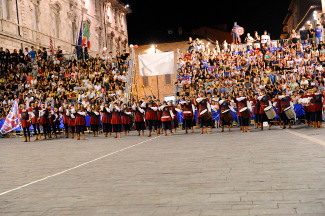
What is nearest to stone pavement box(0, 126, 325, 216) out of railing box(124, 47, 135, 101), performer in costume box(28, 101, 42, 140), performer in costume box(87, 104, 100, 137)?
performer in costume box(87, 104, 100, 137)

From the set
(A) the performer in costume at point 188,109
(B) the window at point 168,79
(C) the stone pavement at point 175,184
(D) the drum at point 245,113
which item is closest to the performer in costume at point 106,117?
(A) the performer in costume at point 188,109

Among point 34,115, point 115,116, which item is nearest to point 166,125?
point 115,116

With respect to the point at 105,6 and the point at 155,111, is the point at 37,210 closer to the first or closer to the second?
the point at 155,111

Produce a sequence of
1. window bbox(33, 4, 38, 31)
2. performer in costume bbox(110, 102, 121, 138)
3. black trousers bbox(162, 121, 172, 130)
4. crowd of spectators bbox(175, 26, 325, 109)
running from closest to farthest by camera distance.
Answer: black trousers bbox(162, 121, 172, 130) < performer in costume bbox(110, 102, 121, 138) < crowd of spectators bbox(175, 26, 325, 109) < window bbox(33, 4, 38, 31)

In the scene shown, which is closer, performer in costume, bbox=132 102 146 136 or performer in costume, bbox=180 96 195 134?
performer in costume, bbox=180 96 195 134

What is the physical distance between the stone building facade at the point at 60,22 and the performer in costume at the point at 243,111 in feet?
52.0

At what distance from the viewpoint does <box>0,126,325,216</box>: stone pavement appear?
5.64 metres

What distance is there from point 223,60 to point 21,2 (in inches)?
779

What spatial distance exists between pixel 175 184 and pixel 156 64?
73.6 ft

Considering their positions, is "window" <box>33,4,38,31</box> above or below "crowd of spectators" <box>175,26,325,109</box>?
above

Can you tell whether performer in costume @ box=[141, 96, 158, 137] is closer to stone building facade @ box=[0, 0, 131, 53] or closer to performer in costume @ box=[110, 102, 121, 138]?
performer in costume @ box=[110, 102, 121, 138]

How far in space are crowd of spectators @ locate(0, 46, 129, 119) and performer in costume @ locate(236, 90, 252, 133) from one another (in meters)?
8.93

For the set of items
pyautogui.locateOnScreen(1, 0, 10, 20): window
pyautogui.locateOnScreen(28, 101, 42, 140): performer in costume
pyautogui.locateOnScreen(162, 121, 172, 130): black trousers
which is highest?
pyautogui.locateOnScreen(1, 0, 10, 20): window

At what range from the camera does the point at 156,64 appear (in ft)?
96.1
